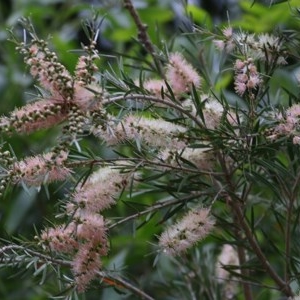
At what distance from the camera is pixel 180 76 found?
76cm

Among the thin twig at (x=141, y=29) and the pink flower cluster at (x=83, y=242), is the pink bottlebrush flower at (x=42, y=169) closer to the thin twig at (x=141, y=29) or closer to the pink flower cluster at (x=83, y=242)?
the pink flower cluster at (x=83, y=242)

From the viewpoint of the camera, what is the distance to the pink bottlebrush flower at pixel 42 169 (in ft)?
2.14

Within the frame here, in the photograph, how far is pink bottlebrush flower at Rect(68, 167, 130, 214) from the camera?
68 centimetres

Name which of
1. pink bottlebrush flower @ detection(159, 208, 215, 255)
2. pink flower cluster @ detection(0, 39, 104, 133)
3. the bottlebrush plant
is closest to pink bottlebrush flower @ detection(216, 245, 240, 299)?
the bottlebrush plant

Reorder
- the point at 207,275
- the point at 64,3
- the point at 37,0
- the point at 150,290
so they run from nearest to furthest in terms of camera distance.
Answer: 1. the point at 207,275
2. the point at 150,290
3. the point at 37,0
4. the point at 64,3

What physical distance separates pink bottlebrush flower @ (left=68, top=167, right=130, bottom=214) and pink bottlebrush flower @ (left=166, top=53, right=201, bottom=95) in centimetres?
11

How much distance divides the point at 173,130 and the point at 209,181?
128mm

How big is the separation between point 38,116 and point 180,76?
188 millimetres

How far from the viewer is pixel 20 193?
1564 millimetres

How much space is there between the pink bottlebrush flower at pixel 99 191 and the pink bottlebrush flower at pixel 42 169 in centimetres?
3

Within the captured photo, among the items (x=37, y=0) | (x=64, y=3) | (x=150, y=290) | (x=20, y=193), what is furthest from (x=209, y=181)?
(x=64, y=3)

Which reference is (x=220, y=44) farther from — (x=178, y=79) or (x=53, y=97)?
(x=53, y=97)

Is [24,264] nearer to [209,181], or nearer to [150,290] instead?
[209,181]

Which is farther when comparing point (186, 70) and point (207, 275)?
point (207, 275)
